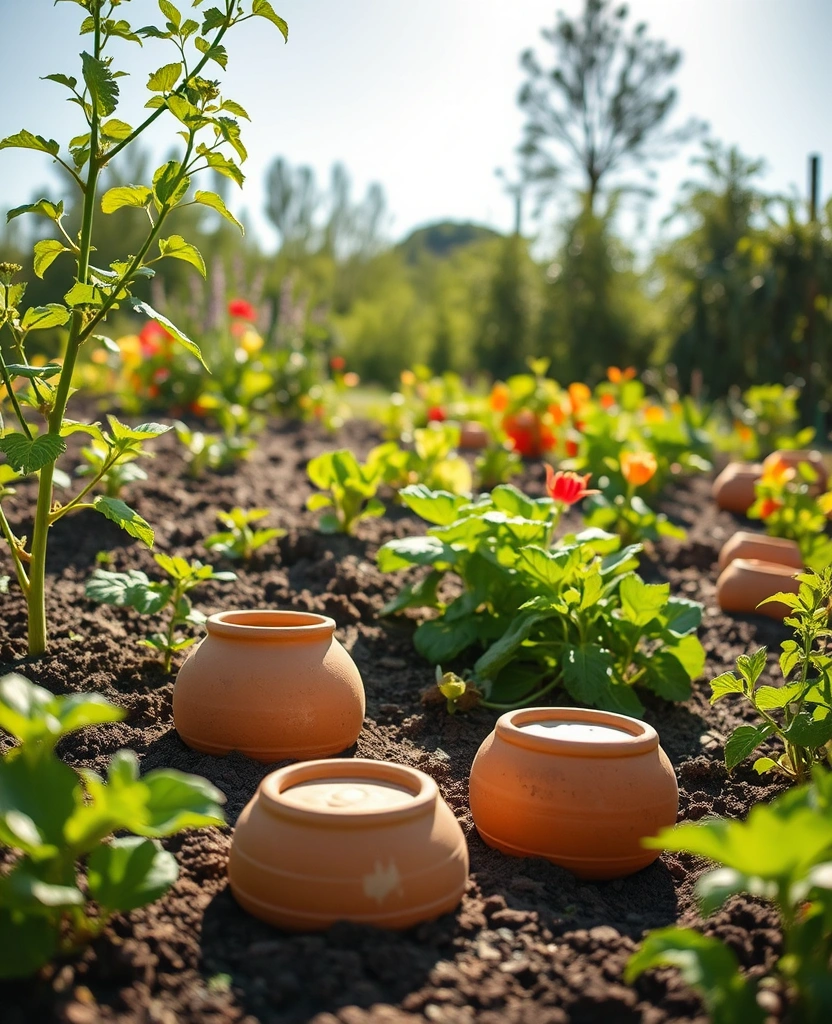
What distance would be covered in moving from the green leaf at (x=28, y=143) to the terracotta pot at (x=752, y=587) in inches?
123

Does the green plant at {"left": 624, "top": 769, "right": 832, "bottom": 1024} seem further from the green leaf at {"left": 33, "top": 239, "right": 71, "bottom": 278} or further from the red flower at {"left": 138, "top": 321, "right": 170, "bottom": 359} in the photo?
the red flower at {"left": 138, "top": 321, "right": 170, "bottom": 359}

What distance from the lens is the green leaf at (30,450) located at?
7.41 ft

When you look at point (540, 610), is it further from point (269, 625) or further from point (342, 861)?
point (342, 861)

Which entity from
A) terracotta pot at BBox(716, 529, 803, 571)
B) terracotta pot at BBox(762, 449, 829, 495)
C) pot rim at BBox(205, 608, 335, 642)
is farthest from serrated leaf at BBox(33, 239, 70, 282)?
terracotta pot at BBox(762, 449, 829, 495)

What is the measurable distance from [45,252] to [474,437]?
5148 mm

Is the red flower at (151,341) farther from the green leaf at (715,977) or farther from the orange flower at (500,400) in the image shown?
the green leaf at (715,977)

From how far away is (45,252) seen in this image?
2408 mm

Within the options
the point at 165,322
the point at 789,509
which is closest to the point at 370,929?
the point at 165,322

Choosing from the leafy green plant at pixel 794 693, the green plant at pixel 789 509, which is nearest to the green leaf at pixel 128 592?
the leafy green plant at pixel 794 693

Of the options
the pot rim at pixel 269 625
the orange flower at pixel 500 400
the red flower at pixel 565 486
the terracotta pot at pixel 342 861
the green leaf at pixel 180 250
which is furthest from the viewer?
the orange flower at pixel 500 400

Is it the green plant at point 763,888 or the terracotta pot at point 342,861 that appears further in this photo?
the terracotta pot at point 342,861

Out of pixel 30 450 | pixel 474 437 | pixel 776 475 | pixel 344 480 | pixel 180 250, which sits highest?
pixel 180 250

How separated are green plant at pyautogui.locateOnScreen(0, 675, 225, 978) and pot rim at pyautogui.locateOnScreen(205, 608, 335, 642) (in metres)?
0.92

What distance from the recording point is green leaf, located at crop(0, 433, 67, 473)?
2.26m
